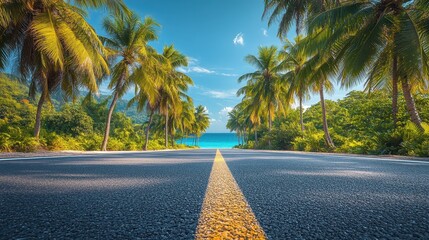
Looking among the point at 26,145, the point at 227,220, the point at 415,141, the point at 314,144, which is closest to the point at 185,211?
the point at 227,220

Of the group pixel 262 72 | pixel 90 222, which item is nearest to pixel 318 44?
pixel 90 222

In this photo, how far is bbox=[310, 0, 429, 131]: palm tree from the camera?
21.9ft

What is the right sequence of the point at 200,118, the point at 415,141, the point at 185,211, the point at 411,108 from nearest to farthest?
the point at 185,211 → the point at 415,141 → the point at 411,108 → the point at 200,118

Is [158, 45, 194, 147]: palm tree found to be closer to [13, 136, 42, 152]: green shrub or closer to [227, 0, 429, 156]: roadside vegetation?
[227, 0, 429, 156]: roadside vegetation

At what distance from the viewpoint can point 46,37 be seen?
676 cm

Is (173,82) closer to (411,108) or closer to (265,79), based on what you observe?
(265,79)

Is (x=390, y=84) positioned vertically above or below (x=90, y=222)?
above

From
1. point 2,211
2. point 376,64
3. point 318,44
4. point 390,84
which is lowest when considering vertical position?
point 2,211

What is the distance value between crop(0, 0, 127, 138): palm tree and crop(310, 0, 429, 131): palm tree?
327 inches

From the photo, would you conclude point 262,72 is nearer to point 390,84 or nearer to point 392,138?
point 390,84

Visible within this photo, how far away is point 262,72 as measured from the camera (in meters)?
24.3

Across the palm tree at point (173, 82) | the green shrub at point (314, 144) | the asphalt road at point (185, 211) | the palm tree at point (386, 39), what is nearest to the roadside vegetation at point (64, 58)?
the palm tree at point (173, 82)

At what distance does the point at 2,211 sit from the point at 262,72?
24.6 metres

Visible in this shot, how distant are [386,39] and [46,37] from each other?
11.5m
